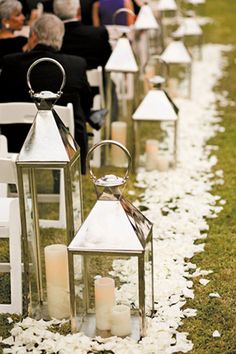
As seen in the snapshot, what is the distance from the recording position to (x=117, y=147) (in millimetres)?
6922

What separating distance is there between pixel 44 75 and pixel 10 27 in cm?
135

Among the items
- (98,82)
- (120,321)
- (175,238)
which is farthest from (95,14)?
(120,321)

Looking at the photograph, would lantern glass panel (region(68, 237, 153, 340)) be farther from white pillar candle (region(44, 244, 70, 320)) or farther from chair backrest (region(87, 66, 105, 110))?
chair backrest (region(87, 66, 105, 110))

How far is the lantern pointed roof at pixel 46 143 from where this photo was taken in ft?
13.5

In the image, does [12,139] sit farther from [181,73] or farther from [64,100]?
[181,73]

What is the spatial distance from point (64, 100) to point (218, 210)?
124cm

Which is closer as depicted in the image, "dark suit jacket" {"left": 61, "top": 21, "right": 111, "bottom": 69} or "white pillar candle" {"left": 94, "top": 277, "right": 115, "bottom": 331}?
"white pillar candle" {"left": 94, "top": 277, "right": 115, "bottom": 331}

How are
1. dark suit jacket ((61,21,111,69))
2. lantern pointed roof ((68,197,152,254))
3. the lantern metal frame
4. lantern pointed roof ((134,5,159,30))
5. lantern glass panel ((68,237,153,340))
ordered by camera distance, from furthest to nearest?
1. lantern pointed roof ((134,5,159,30))
2. dark suit jacket ((61,21,111,69))
3. the lantern metal frame
4. lantern glass panel ((68,237,153,340))
5. lantern pointed roof ((68,197,152,254))

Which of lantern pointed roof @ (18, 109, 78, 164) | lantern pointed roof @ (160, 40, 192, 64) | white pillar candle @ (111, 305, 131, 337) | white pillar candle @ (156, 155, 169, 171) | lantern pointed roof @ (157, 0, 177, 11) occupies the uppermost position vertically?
lantern pointed roof @ (18, 109, 78, 164)

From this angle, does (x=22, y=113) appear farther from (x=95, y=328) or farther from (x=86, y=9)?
(x=86, y=9)

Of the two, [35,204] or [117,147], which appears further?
[117,147]

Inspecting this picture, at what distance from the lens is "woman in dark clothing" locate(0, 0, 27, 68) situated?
7.02 meters

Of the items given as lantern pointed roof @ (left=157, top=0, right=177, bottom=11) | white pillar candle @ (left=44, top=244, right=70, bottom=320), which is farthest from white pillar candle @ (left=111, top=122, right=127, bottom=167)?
lantern pointed roof @ (left=157, top=0, right=177, bottom=11)

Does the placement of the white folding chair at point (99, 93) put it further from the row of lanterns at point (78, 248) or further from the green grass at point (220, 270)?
the row of lanterns at point (78, 248)
